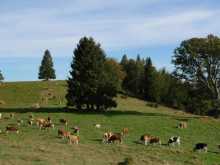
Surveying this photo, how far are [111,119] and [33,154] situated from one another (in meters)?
27.3

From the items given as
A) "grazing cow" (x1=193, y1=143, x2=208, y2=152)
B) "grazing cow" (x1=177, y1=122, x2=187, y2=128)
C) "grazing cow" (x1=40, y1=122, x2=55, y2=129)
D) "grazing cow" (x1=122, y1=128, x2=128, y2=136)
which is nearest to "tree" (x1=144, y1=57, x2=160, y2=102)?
"grazing cow" (x1=177, y1=122, x2=187, y2=128)

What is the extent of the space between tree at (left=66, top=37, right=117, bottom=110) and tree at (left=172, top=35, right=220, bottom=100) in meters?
12.5

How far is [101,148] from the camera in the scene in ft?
127

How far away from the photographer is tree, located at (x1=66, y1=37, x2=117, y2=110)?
2766 inches

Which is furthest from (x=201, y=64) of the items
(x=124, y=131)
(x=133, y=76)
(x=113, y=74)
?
(x=133, y=76)

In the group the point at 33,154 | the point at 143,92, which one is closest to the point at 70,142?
the point at 33,154

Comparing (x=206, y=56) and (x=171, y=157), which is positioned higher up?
(x=206, y=56)

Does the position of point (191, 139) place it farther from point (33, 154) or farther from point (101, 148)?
point (33, 154)

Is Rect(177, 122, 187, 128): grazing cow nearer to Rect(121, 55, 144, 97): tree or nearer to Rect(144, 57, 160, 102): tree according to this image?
Rect(144, 57, 160, 102): tree

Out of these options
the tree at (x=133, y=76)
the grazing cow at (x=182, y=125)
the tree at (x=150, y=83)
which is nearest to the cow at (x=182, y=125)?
the grazing cow at (x=182, y=125)

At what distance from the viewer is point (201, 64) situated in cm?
7438

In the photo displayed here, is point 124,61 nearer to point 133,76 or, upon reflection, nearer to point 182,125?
point 133,76

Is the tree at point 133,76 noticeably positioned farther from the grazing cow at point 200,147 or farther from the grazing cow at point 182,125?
the grazing cow at point 200,147

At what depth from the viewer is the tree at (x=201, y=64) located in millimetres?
73750
